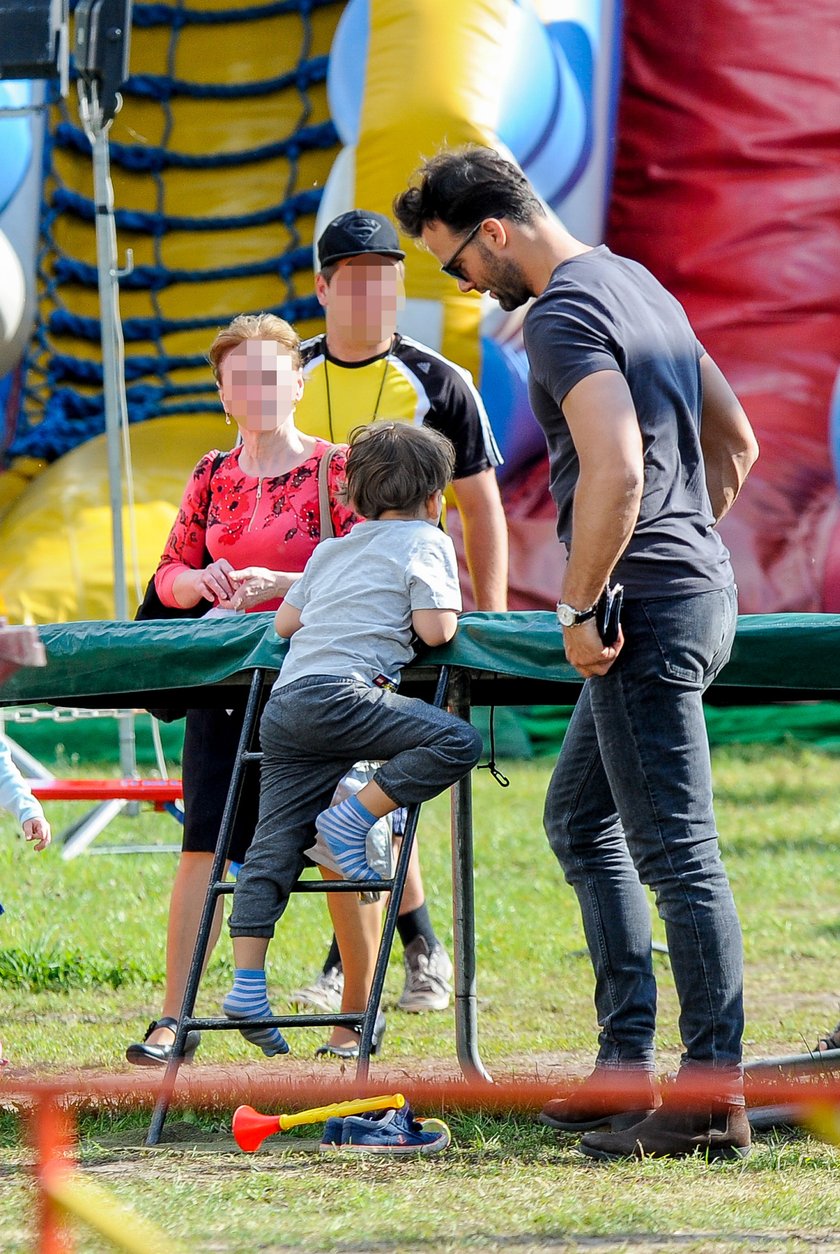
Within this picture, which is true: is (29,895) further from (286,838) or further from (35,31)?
(35,31)

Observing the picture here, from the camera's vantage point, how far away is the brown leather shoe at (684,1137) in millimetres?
2471

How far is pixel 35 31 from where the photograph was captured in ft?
19.2

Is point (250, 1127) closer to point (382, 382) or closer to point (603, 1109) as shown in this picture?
point (603, 1109)

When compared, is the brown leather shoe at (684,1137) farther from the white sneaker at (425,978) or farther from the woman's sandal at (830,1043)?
the white sneaker at (425,978)

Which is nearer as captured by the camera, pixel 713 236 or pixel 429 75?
pixel 429 75

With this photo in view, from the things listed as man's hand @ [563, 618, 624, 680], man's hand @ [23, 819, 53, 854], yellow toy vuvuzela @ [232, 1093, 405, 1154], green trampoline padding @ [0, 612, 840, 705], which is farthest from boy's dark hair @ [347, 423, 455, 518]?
yellow toy vuvuzela @ [232, 1093, 405, 1154]

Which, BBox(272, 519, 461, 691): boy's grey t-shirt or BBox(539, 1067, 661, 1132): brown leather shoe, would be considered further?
BBox(272, 519, 461, 691): boy's grey t-shirt

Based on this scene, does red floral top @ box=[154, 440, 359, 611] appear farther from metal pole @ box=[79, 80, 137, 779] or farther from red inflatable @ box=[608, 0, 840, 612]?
red inflatable @ box=[608, 0, 840, 612]

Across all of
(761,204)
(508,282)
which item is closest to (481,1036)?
(508,282)

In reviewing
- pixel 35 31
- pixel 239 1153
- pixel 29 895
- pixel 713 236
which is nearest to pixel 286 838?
pixel 239 1153

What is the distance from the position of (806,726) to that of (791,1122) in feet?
18.3

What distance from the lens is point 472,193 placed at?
2.57 m

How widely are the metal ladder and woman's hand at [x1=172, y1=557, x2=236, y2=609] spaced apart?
0.32 metres

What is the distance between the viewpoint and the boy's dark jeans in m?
2.69
